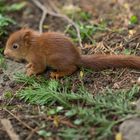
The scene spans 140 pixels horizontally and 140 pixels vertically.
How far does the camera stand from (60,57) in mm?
4625

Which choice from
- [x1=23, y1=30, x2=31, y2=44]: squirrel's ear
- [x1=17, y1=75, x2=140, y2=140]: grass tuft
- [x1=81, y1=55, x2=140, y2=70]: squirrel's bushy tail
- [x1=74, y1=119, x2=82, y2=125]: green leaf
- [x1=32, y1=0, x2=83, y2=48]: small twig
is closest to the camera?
[x1=17, y1=75, x2=140, y2=140]: grass tuft

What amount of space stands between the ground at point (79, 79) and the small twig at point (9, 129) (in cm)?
3

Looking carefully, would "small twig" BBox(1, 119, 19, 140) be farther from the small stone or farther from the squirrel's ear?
the squirrel's ear

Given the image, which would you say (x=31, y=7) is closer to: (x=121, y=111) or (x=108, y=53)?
(x=108, y=53)

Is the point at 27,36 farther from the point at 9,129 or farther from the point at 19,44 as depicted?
the point at 9,129

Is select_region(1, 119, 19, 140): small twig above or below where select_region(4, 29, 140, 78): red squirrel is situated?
below

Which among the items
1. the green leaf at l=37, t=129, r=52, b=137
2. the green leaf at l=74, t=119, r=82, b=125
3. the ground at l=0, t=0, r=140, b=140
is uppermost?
the ground at l=0, t=0, r=140, b=140

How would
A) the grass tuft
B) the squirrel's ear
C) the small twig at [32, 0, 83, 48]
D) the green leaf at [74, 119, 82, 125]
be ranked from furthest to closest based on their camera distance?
the small twig at [32, 0, 83, 48], the squirrel's ear, the green leaf at [74, 119, 82, 125], the grass tuft

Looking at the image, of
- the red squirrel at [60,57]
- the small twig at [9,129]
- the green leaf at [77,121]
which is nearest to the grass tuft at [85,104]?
the green leaf at [77,121]

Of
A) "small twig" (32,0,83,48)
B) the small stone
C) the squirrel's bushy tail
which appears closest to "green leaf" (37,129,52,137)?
the squirrel's bushy tail

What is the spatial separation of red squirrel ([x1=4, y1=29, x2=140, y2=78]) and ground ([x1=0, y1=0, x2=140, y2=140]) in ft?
0.31

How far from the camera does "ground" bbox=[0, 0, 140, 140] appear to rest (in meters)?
3.88

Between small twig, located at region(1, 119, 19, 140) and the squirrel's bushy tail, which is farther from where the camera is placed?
the squirrel's bushy tail

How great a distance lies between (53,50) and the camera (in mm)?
4656
